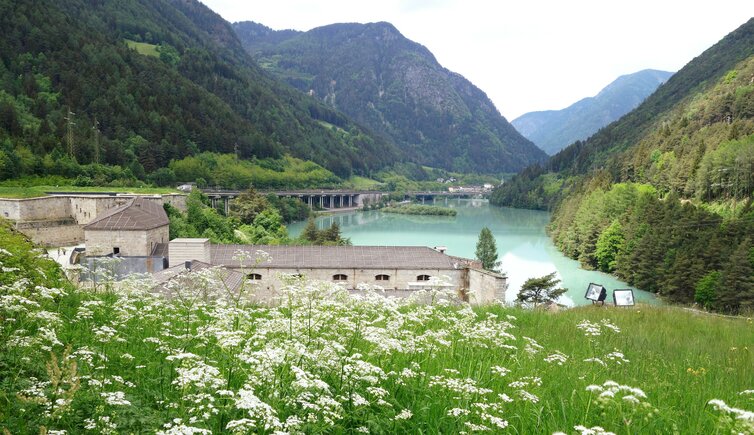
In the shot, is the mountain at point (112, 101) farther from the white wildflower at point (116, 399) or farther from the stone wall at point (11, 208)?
the white wildflower at point (116, 399)

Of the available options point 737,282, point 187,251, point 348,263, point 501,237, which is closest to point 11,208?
point 187,251

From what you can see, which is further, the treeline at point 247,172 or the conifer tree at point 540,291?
the treeline at point 247,172

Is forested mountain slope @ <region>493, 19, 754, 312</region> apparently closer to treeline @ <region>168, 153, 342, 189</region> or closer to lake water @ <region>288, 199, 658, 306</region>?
lake water @ <region>288, 199, 658, 306</region>

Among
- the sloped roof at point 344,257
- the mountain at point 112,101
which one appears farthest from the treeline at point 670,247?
the mountain at point 112,101

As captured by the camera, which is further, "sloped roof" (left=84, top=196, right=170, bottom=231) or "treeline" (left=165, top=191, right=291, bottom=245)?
"treeline" (left=165, top=191, right=291, bottom=245)

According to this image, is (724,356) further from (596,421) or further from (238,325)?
(238,325)

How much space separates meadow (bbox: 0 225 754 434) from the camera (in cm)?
280

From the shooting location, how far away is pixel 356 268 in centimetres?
2462

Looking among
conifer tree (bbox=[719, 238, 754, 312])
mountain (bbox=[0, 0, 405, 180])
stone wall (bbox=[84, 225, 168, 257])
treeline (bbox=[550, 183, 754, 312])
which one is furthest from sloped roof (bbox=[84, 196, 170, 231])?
conifer tree (bbox=[719, 238, 754, 312])

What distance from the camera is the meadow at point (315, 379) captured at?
2799mm

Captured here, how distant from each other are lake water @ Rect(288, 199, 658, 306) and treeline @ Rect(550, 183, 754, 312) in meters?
1.66

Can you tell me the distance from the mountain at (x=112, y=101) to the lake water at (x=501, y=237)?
84.8ft

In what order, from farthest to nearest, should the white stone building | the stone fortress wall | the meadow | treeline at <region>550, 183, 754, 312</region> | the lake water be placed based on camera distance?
the lake water, the stone fortress wall, treeline at <region>550, 183, 754, 312</region>, the white stone building, the meadow

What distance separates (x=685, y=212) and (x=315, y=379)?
144 feet
